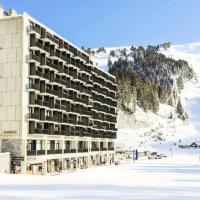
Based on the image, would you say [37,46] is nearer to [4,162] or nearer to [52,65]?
[52,65]

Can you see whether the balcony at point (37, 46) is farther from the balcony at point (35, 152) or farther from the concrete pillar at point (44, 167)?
the concrete pillar at point (44, 167)

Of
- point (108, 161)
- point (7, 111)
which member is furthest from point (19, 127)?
point (108, 161)

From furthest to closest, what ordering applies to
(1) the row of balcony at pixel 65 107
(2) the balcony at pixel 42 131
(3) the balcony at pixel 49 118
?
(3) the balcony at pixel 49 118 < (1) the row of balcony at pixel 65 107 < (2) the balcony at pixel 42 131

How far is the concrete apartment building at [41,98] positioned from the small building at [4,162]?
1.30 m

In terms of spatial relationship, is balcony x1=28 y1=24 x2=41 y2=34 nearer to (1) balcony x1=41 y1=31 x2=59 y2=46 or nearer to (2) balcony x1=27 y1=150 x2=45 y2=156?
(1) balcony x1=41 y1=31 x2=59 y2=46

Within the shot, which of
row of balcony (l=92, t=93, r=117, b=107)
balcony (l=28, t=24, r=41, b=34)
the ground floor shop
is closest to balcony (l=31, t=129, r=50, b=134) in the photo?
the ground floor shop

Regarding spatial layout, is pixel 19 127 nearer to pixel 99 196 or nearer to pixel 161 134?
pixel 99 196

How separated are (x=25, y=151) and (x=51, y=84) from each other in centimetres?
1447

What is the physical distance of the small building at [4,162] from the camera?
54.2 meters

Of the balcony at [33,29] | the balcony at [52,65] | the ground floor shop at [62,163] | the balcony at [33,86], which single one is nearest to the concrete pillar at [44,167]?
the ground floor shop at [62,163]

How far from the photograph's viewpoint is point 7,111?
198 ft

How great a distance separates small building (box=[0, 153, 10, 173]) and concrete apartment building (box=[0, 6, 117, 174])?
51.3 inches

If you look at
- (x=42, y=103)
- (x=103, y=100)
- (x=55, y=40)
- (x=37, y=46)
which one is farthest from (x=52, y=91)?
(x=103, y=100)

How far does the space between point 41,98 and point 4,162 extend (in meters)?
14.0
